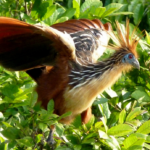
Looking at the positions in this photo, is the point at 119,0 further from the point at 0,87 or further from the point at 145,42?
the point at 0,87

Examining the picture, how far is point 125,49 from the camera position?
3.92m

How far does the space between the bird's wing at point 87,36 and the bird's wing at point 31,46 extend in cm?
34

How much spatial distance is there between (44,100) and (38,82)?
0.20 metres

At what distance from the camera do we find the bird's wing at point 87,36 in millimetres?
4168

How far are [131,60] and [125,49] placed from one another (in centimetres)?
14

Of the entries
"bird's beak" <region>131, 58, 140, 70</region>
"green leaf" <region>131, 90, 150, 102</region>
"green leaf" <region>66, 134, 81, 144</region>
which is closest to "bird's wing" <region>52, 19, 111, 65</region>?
"bird's beak" <region>131, 58, 140, 70</region>

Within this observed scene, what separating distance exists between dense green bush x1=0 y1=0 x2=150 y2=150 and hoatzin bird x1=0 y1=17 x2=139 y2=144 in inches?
4.9

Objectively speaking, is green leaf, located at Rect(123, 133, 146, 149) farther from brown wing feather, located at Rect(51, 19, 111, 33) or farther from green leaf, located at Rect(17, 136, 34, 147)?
brown wing feather, located at Rect(51, 19, 111, 33)

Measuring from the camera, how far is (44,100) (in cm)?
382

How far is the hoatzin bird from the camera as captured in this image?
140 inches

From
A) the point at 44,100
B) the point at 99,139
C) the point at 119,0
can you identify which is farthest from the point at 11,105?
the point at 119,0

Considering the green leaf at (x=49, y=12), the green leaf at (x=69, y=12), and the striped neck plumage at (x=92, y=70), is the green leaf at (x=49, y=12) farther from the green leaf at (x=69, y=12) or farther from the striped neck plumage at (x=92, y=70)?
the striped neck plumage at (x=92, y=70)

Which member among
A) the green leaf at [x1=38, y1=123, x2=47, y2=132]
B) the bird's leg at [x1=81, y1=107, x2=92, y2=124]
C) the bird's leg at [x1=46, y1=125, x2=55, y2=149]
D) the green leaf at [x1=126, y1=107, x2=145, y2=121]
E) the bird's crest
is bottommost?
the bird's leg at [x1=81, y1=107, x2=92, y2=124]

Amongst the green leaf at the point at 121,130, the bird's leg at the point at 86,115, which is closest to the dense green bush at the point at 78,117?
the green leaf at the point at 121,130
